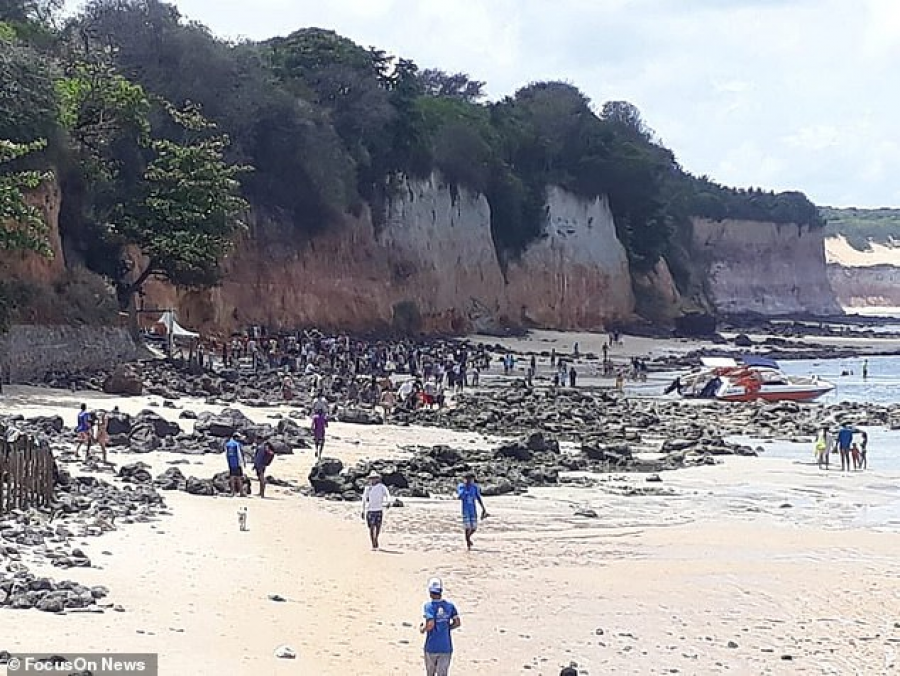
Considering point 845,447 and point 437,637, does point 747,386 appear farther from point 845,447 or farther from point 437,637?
point 437,637

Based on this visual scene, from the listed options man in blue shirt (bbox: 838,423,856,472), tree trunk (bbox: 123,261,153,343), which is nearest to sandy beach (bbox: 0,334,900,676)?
man in blue shirt (bbox: 838,423,856,472)

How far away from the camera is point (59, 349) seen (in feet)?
126

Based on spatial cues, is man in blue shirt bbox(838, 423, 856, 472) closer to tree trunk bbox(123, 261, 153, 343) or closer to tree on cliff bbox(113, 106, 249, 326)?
tree on cliff bbox(113, 106, 249, 326)

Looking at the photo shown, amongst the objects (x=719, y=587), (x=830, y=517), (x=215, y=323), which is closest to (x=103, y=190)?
(x=215, y=323)

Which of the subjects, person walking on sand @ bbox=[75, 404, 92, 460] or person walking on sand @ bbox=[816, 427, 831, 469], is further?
person walking on sand @ bbox=[816, 427, 831, 469]

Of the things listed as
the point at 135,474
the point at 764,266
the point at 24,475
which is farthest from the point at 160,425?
the point at 764,266

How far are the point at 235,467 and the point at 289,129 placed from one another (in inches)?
1656

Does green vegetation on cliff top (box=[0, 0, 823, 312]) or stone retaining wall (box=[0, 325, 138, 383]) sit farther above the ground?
green vegetation on cliff top (box=[0, 0, 823, 312])

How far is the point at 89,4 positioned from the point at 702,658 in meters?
54.3

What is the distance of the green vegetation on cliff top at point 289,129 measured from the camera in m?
45.0

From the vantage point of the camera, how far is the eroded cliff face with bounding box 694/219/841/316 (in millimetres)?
141000

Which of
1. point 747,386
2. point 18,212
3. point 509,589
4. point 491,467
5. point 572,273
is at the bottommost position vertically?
point 509,589

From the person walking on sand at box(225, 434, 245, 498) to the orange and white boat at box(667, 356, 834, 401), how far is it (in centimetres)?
3058

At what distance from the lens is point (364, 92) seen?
70500 millimetres
